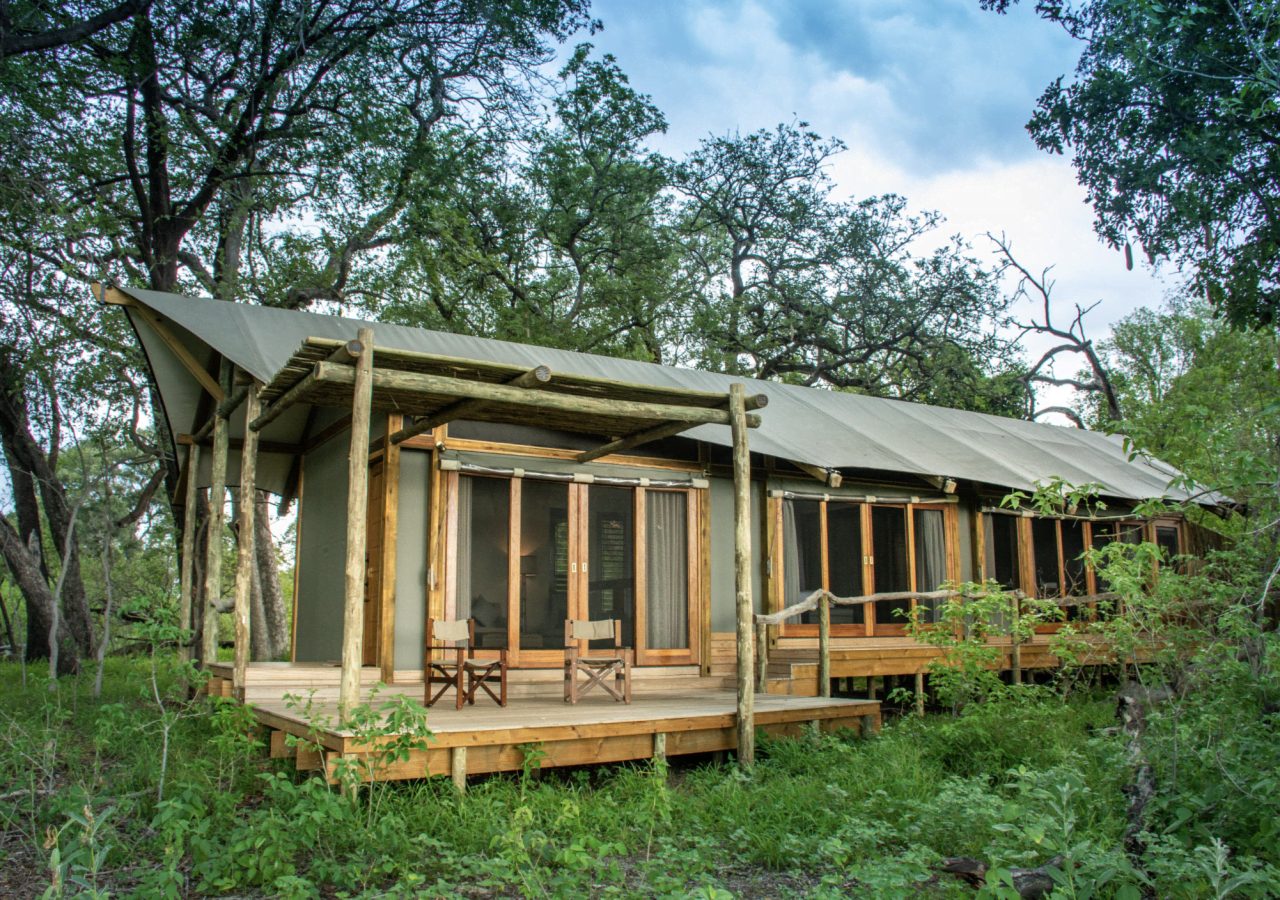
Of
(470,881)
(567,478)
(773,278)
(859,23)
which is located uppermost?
(859,23)

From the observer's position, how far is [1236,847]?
396 centimetres

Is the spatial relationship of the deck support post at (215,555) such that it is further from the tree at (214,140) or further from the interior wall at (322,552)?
the tree at (214,140)

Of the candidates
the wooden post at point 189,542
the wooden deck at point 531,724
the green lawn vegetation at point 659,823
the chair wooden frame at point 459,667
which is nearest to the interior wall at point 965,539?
the wooden deck at point 531,724

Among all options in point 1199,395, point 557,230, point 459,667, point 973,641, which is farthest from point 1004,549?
point 557,230

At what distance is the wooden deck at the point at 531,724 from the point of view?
505 cm

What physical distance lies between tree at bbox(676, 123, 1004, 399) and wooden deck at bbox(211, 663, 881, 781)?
423 inches

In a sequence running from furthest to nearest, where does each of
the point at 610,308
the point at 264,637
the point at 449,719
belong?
the point at 610,308
the point at 264,637
the point at 449,719

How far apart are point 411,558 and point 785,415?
4.05 m

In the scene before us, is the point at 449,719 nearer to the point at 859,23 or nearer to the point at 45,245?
the point at 45,245

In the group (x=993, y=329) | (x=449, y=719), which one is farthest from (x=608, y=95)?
(x=449, y=719)

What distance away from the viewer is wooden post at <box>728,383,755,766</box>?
6168mm

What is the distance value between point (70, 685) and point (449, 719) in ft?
20.4

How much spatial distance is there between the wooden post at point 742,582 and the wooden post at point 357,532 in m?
2.35

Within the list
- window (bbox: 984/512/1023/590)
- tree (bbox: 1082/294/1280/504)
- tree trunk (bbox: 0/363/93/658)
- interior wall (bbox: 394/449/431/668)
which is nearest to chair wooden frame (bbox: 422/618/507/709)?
interior wall (bbox: 394/449/431/668)
